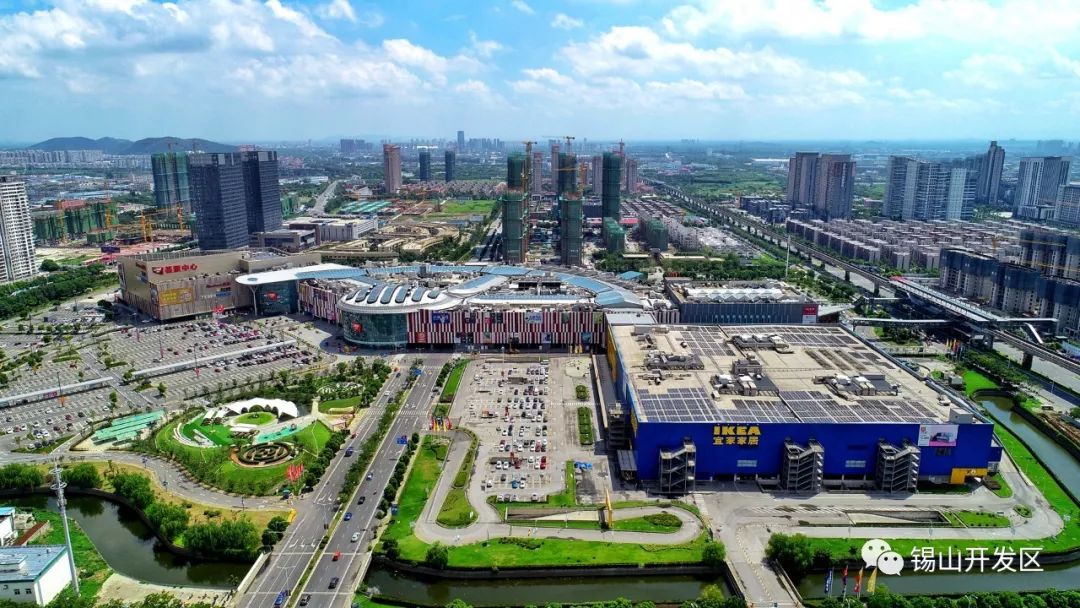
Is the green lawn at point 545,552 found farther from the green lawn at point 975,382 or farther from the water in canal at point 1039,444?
the green lawn at point 975,382

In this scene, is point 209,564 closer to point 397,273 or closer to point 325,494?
point 325,494

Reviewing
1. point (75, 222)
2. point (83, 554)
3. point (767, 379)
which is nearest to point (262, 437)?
point (83, 554)

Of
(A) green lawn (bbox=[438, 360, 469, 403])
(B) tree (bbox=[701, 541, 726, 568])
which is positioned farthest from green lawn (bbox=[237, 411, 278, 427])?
(B) tree (bbox=[701, 541, 726, 568])

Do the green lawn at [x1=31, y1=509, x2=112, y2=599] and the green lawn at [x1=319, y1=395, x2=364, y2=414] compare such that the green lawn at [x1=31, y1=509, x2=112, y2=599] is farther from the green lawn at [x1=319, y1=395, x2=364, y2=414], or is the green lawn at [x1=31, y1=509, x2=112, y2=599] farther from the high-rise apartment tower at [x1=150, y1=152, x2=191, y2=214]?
the high-rise apartment tower at [x1=150, y1=152, x2=191, y2=214]

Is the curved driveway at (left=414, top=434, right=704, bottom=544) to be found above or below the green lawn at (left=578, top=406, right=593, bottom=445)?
below

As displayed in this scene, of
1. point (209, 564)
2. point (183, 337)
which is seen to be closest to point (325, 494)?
point (209, 564)

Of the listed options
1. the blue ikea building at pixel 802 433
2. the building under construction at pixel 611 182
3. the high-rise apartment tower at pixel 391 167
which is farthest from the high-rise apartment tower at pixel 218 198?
the blue ikea building at pixel 802 433
